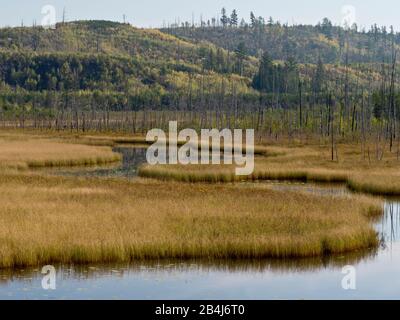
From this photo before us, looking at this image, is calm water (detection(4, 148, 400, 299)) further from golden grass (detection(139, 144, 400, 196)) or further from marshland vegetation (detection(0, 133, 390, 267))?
golden grass (detection(139, 144, 400, 196))

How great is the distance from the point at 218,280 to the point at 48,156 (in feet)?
141

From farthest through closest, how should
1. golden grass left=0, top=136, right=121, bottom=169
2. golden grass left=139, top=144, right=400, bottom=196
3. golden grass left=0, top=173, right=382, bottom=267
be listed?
golden grass left=0, top=136, right=121, bottom=169
golden grass left=139, top=144, right=400, bottom=196
golden grass left=0, top=173, right=382, bottom=267

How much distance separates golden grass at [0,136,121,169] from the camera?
60438mm

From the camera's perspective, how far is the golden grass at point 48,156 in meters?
60.4

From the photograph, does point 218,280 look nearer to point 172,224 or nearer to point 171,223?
point 172,224

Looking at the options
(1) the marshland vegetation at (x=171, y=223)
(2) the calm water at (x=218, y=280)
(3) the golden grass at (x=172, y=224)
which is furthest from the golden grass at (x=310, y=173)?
(2) the calm water at (x=218, y=280)

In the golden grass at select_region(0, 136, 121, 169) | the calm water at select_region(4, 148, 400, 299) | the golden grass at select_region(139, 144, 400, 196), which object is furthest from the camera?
the golden grass at select_region(0, 136, 121, 169)

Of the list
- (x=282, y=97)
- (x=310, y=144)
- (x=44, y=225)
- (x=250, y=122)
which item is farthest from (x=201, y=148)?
(x=282, y=97)

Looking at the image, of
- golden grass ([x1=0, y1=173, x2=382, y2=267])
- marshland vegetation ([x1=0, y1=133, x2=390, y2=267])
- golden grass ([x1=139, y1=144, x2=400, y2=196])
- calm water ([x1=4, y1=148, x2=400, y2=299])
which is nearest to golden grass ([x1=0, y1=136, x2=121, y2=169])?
golden grass ([x1=139, y1=144, x2=400, y2=196])

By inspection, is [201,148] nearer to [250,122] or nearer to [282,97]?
[250,122]

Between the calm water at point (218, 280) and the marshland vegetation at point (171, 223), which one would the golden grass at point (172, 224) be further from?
the calm water at point (218, 280)

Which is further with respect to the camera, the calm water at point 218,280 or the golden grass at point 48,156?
the golden grass at point 48,156

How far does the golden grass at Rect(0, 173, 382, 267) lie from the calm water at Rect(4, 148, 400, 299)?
30.3 inches

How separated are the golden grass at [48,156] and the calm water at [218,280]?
111 ft
